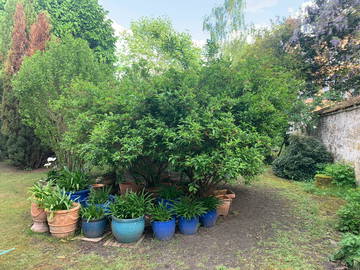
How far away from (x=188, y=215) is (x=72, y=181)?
94.6 inches

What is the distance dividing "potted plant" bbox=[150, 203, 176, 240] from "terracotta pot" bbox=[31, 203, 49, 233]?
5.70 feet

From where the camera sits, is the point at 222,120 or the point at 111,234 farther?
the point at 111,234

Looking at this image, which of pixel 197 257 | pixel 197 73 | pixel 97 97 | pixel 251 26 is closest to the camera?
pixel 197 257

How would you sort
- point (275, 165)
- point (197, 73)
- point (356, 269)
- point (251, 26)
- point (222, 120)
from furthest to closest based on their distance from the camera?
1. point (251, 26)
2. point (275, 165)
3. point (197, 73)
4. point (222, 120)
5. point (356, 269)

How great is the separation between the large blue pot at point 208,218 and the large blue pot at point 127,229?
1073 millimetres

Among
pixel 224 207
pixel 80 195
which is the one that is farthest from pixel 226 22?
pixel 80 195

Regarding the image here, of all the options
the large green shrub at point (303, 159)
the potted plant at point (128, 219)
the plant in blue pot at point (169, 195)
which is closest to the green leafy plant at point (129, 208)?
the potted plant at point (128, 219)

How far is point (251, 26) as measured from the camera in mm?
13961

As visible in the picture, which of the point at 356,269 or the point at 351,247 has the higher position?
the point at 351,247

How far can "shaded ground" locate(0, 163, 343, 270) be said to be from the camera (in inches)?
115

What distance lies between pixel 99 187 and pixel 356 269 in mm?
4312

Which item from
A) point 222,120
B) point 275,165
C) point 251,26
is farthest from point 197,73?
point 251,26

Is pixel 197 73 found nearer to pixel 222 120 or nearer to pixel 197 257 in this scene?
pixel 222 120

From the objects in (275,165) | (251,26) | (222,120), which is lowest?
(275,165)
